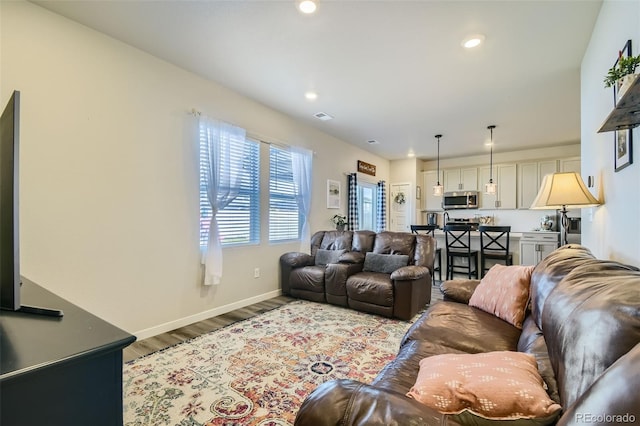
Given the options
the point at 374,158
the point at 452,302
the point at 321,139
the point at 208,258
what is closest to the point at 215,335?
the point at 208,258

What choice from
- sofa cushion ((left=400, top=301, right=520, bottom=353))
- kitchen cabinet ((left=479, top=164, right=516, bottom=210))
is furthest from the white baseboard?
kitchen cabinet ((left=479, top=164, right=516, bottom=210))

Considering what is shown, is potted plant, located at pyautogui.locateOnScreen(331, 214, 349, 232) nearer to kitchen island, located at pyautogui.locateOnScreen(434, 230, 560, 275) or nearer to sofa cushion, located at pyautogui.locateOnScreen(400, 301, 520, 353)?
kitchen island, located at pyautogui.locateOnScreen(434, 230, 560, 275)

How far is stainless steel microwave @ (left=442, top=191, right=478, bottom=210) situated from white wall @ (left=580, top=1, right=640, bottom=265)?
4048 millimetres

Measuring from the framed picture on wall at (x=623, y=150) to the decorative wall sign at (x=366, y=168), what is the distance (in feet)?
14.8

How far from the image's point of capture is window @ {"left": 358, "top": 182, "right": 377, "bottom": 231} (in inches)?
250

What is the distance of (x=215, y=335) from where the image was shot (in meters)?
2.78

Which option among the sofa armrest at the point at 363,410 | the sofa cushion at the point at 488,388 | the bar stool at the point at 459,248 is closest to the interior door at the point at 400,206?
the bar stool at the point at 459,248

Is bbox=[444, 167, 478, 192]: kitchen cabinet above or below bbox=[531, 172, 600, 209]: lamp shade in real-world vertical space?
above

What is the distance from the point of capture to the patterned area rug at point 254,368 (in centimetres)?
170

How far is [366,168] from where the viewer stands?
6.36 m

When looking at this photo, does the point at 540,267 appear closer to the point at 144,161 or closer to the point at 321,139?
the point at 144,161

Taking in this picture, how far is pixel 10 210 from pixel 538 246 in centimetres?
640

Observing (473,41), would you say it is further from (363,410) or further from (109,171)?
(109,171)

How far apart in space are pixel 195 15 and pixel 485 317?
3021 mm
